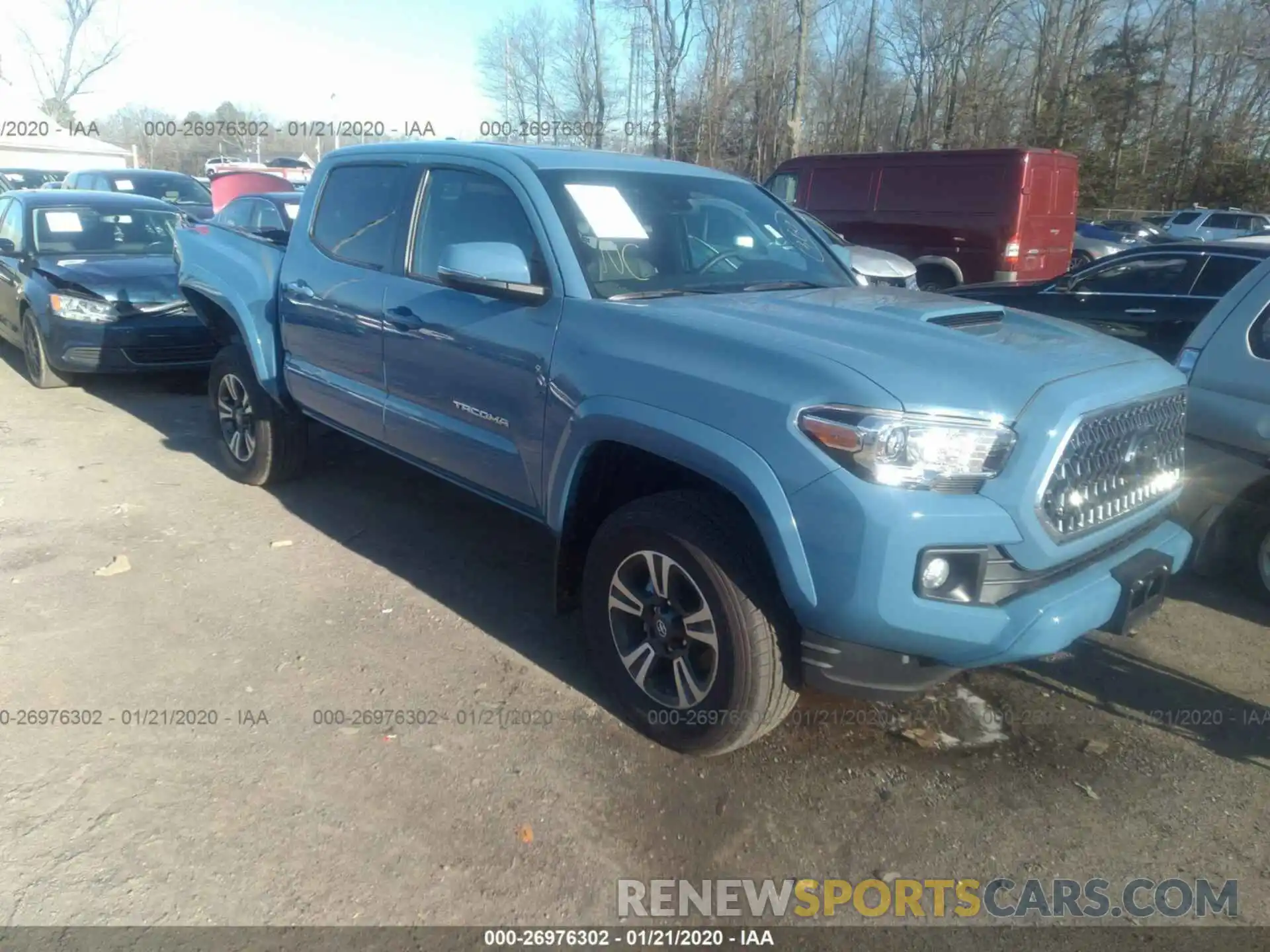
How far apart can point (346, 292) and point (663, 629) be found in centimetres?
240

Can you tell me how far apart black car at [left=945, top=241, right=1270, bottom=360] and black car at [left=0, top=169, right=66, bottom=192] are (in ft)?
69.4

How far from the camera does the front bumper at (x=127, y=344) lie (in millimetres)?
7582

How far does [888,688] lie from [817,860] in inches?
22.1

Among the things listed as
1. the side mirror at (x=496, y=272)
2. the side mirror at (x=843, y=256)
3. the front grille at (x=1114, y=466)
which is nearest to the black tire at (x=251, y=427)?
the side mirror at (x=496, y=272)

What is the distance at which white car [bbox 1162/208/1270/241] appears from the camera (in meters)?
26.2

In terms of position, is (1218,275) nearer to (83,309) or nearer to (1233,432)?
(1233,432)

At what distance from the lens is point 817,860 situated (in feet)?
9.29

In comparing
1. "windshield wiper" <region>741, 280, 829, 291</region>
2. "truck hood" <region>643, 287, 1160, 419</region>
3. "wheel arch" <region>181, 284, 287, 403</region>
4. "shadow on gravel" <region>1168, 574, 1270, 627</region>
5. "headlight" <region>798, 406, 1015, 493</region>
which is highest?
"windshield wiper" <region>741, 280, 829, 291</region>

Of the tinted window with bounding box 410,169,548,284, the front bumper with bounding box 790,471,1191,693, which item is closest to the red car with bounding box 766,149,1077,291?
the tinted window with bounding box 410,169,548,284

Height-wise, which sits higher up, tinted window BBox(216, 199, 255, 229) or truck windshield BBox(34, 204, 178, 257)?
tinted window BBox(216, 199, 255, 229)

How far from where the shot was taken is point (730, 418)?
280 centimetres

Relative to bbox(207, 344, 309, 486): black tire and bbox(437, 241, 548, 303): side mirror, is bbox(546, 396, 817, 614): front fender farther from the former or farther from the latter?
bbox(207, 344, 309, 486): black tire

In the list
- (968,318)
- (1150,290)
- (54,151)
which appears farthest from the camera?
(54,151)

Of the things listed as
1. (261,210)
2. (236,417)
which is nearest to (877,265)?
(236,417)
